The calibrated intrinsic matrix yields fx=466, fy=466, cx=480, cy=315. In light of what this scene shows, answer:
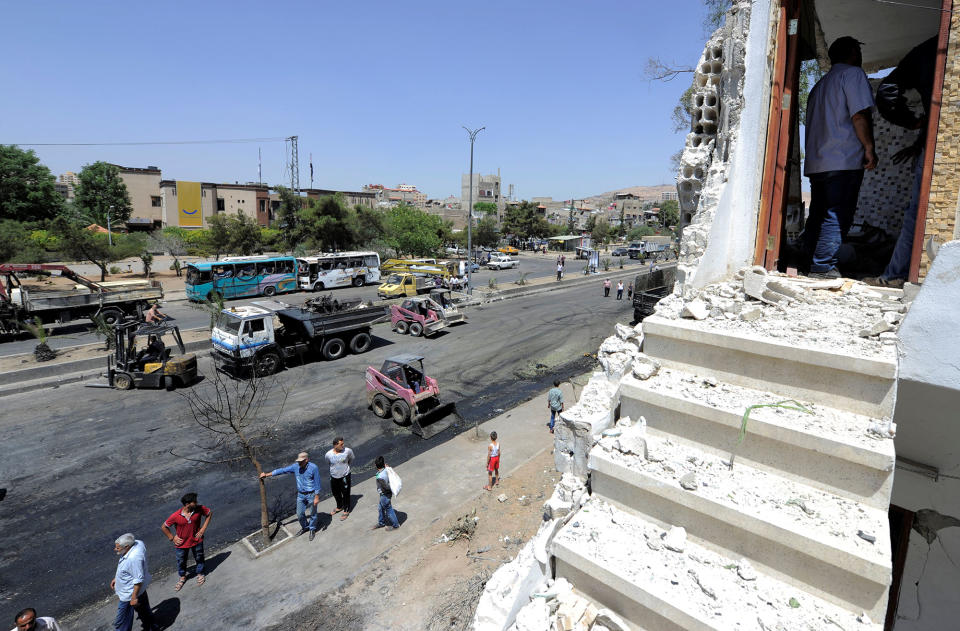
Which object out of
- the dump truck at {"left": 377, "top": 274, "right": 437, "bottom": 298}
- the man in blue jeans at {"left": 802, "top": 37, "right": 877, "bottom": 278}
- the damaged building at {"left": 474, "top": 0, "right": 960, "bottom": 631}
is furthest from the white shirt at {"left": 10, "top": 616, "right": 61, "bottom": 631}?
the dump truck at {"left": 377, "top": 274, "right": 437, "bottom": 298}

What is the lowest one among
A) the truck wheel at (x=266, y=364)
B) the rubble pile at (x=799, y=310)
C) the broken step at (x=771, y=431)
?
the truck wheel at (x=266, y=364)

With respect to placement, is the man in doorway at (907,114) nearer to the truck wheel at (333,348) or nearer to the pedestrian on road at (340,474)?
the pedestrian on road at (340,474)

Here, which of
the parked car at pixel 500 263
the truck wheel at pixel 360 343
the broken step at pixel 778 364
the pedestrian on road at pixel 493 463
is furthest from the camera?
the parked car at pixel 500 263

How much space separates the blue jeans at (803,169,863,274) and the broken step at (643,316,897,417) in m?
2.34

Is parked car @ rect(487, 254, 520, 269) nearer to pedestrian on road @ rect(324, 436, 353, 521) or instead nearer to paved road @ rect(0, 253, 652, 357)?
paved road @ rect(0, 253, 652, 357)

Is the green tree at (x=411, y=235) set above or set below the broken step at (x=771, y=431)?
above

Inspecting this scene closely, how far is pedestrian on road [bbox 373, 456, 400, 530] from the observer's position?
7.32 meters

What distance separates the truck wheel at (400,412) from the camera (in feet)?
→ 36.3

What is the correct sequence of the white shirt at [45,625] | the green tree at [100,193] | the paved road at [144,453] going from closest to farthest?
the white shirt at [45,625] < the paved road at [144,453] < the green tree at [100,193]

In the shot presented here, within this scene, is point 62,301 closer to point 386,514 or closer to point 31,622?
point 31,622

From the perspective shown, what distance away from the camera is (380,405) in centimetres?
1161

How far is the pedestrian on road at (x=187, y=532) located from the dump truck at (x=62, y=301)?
42.5 feet

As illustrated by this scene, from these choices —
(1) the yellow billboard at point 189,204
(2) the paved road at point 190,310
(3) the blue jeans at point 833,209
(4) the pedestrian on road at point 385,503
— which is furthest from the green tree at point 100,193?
(3) the blue jeans at point 833,209

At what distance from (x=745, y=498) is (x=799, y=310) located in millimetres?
1972
